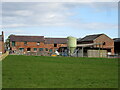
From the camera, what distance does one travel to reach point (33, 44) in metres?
92.1

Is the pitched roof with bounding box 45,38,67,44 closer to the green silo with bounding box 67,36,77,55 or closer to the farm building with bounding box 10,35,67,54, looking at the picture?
the farm building with bounding box 10,35,67,54

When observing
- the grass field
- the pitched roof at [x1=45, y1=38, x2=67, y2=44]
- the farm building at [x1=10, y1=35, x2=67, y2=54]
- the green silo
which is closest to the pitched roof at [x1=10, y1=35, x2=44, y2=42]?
the farm building at [x1=10, y1=35, x2=67, y2=54]

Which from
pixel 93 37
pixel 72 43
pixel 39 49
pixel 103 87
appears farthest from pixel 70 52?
pixel 103 87

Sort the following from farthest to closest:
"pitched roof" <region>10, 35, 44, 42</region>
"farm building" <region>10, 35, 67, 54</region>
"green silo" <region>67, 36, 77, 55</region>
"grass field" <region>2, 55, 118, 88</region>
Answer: "pitched roof" <region>10, 35, 44, 42</region>, "farm building" <region>10, 35, 67, 54</region>, "green silo" <region>67, 36, 77, 55</region>, "grass field" <region>2, 55, 118, 88</region>

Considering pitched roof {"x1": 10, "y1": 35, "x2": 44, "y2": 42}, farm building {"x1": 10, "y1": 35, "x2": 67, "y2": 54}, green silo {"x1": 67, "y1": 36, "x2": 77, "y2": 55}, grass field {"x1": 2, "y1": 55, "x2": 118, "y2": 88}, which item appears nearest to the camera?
grass field {"x1": 2, "y1": 55, "x2": 118, "y2": 88}

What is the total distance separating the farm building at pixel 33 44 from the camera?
9100cm

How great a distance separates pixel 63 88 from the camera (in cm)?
1116

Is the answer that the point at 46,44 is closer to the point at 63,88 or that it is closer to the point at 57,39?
the point at 57,39

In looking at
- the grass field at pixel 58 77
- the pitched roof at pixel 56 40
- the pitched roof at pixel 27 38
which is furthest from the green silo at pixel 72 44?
the grass field at pixel 58 77

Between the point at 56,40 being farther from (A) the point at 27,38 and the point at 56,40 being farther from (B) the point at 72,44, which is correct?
(B) the point at 72,44

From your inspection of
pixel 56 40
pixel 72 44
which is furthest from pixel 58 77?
pixel 56 40

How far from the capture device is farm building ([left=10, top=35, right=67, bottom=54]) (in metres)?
91.0

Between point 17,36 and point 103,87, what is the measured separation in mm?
83049

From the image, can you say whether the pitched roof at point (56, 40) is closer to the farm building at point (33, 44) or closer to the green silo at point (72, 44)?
the farm building at point (33, 44)
